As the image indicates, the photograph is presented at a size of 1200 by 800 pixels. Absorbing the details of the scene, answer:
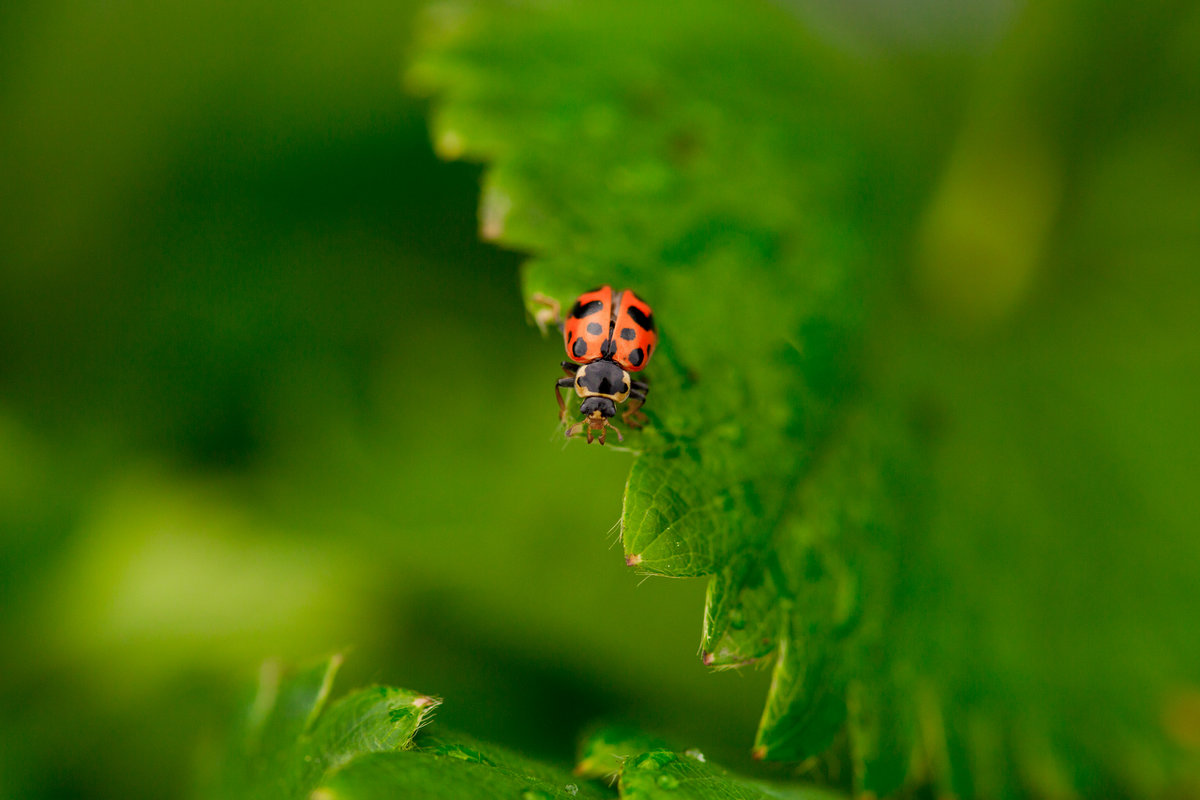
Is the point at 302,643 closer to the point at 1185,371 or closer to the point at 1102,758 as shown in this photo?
the point at 1102,758

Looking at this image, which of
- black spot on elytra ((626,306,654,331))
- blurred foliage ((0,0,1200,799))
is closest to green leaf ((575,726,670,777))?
blurred foliage ((0,0,1200,799))

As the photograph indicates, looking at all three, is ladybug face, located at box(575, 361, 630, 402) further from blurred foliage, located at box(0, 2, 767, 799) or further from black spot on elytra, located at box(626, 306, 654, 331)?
blurred foliage, located at box(0, 2, 767, 799)

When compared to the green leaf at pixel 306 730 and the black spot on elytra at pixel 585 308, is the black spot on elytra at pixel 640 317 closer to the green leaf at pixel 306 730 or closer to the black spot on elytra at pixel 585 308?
the black spot on elytra at pixel 585 308

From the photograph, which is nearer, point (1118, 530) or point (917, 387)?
point (917, 387)

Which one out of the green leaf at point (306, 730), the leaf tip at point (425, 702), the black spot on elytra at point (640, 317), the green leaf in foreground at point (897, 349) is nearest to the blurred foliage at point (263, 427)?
the green leaf at point (306, 730)

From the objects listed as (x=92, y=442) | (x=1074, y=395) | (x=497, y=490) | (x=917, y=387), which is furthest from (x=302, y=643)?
(x=1074, y=395)

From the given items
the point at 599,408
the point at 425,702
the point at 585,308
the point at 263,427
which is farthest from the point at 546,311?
the point at 263,427
